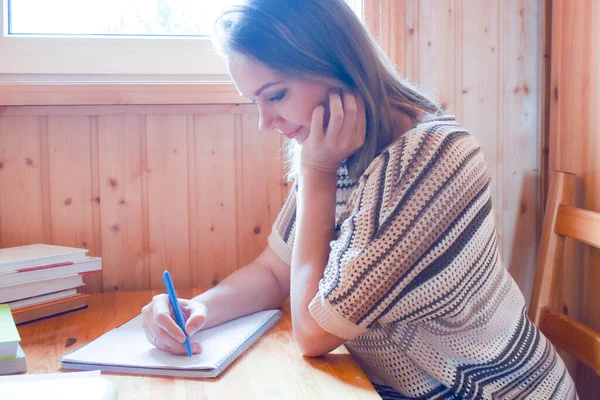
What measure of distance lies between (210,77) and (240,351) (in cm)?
82

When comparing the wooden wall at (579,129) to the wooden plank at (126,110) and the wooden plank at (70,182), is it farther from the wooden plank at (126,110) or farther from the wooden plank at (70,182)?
the wooden plank at (70,182)

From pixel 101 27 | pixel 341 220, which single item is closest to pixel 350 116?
pixel 341 220

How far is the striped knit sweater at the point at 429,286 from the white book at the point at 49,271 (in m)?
0.53

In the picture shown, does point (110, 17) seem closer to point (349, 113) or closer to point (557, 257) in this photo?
point (349, 113)

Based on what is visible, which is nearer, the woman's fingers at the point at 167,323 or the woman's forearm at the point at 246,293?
the woman's fingers at the point at 167,323

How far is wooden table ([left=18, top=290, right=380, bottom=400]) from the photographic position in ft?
2.72

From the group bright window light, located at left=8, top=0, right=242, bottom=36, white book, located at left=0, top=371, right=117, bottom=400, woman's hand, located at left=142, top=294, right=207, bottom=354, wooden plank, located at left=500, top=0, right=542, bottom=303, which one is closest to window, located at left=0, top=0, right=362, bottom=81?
bright window light, located at left=8, top=0, right=242, bottom=36

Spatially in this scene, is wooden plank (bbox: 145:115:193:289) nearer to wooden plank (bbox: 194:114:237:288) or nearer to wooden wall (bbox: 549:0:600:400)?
wooden plank (bbox: 194:114:237:288)

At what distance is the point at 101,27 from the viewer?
63.0 inches

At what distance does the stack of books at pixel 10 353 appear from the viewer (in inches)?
35.2

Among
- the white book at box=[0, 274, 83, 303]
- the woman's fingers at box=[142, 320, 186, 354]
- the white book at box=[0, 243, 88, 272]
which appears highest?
the white book at box=[0, 243, 88, 272]

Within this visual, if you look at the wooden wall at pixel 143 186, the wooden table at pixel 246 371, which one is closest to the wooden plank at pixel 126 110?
the wooden wall at pixel 143 186

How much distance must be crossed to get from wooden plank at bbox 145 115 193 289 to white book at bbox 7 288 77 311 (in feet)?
0.87

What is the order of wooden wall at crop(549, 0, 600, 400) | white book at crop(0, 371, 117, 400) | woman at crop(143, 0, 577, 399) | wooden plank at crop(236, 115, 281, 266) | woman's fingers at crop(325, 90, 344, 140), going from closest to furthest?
white book at crop(0, 371, 117, 400) → woman at crop(143, 0, 577, 399) → woman's fingers at crop(325, 90, 344, 140) → wooden wall at crop(549, 0, 600, 400) → wooden plank at crop(236, 115, 281, 266)
